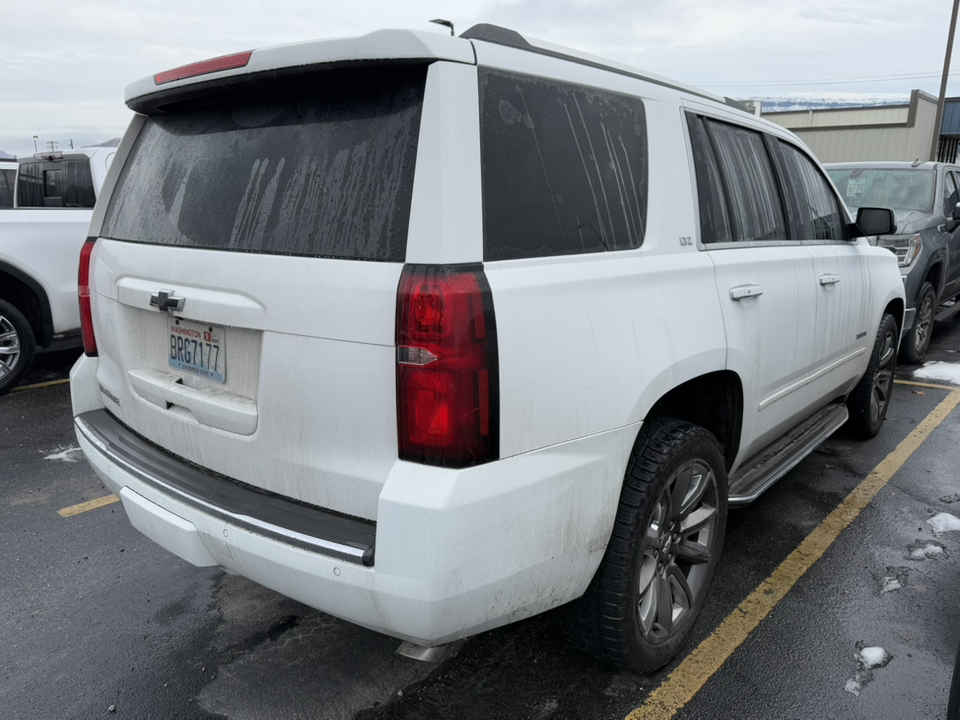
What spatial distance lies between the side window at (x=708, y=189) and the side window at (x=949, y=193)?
5.78 metres

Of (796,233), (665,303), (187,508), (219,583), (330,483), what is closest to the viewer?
(330,483)

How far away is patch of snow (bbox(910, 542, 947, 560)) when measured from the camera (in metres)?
3.35

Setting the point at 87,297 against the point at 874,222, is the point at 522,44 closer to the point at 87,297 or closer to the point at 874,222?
the point at 87,297

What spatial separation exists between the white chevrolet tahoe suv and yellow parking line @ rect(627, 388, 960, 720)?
12cm

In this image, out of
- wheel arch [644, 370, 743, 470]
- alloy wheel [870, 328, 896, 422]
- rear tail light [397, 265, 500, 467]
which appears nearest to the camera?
rear tail light [397, 265, 500, 467]

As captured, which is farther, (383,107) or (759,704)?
(759,704)

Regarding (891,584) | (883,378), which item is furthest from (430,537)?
(883,378)

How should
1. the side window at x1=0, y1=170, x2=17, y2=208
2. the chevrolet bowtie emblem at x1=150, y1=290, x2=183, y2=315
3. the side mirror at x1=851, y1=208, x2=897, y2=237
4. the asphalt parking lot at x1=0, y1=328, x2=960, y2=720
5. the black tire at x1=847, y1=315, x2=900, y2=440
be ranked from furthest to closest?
the side window at x1=0, y1=170, x2=17, y2=208 < the black tire at x1=847, y1=315, x2=900, y2=440 < the side mirror at x1=851, y1=208, x2=897, y2=237 < the asphalt parking lot at x1=0, y1=328, x2=960, y2=720 < the chevrolet bowtie emblem at x1=150, y1=290, x2=183, y2=315

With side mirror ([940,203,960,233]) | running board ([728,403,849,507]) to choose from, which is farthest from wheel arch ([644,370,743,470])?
side mirror ([940,203,960,233])

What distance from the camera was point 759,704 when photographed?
239 cm

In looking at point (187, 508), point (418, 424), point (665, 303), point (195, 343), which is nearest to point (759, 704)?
point (665, 303)

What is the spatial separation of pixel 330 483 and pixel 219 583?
1543mm

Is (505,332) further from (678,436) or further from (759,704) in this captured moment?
(759,704)

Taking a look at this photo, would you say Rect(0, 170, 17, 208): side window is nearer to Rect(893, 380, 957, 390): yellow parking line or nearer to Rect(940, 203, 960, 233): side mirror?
Rect(893, 380, 957, 390): yellow parking line
